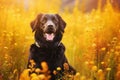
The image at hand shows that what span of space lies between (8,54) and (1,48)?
16cm

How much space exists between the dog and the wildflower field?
32 cm

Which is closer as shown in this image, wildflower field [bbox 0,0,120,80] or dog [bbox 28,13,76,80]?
wildflower field [bbox 0,0,120,80]

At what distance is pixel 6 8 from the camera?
682 centimetres

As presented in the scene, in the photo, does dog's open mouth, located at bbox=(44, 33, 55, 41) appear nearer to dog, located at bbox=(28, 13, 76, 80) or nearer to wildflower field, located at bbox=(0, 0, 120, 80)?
dog, located at bbox=(28, 13, 76, 80)

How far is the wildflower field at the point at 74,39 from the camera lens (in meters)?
5.42

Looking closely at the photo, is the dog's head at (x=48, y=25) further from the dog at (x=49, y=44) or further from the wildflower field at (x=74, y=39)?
the wildflower field at (x=74, y=39)

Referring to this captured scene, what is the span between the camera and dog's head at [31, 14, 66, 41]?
5.76m

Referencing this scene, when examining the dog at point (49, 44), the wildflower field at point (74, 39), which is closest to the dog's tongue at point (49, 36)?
the dog at point (49, 44)

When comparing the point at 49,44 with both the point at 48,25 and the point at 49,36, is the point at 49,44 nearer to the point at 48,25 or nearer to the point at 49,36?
the point at 49,36

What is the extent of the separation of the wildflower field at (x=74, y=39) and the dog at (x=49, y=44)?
32 centimetres

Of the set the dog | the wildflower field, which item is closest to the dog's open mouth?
the dog

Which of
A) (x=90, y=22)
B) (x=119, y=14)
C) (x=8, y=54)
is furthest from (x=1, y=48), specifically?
(x=119, y=14)

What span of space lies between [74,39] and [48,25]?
4.23ft

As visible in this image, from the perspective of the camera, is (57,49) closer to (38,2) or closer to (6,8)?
(6,8)
